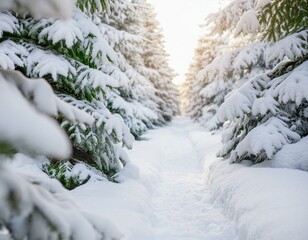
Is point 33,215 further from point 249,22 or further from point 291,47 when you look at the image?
point 249,22

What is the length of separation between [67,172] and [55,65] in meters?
2.00

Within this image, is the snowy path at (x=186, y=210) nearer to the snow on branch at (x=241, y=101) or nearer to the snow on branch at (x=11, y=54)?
the snow on branch at (x=241, y=101)

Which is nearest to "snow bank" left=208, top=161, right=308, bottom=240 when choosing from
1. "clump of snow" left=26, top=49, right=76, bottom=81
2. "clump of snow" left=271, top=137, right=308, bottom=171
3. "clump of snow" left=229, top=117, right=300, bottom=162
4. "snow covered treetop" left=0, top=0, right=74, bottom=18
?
"clump of snow" left=271, top=137, right=308, bottom=171

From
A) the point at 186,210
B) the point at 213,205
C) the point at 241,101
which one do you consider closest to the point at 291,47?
the point at 241,101

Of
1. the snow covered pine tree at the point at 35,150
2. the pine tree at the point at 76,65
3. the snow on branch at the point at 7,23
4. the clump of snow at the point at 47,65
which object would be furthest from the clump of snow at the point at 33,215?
the snow on branch at the point at 7,23

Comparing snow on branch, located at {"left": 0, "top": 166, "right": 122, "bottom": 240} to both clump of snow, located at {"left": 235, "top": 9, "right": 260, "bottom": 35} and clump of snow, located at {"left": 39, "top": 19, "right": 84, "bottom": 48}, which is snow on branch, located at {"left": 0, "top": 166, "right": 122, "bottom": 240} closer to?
clump of snow, located at {"left": 39, "top": 19, "right": 84, "bottom": 48}

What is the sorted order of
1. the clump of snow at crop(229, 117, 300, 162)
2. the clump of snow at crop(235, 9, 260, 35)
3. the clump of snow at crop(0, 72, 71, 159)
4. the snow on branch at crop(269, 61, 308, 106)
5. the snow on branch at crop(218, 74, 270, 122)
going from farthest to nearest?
the clump of snow at crop(235, 9, 260, 35) < the snow on branch at crop(218, 74, 270, 122) < the clump of snow at crop(229, 117, 300, 162) < the snow on branch at crop(269, 61, 308, 106) < the clump of snow at crop(0, 72, 71, 159)

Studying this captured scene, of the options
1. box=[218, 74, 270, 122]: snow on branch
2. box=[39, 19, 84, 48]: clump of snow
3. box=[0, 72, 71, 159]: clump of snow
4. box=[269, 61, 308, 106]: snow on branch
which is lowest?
box=[218, 74, 270, 122]: snow on branch

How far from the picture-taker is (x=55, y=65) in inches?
224

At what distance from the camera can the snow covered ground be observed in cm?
433

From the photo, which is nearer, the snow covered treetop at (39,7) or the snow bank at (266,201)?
the snow covered treetop at (39,7)

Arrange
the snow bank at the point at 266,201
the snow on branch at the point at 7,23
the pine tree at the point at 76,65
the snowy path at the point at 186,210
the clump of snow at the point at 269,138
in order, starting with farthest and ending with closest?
1. the clump of snow at the point at 269,138
2. the pine tree at the point at 76,65
3. the snow on branch at the point at 7,23
4. the snowy path at the point at 186,210
5. the snow bank at the point at 266,201

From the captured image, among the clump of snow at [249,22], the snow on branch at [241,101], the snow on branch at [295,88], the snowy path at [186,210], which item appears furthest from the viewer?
the clump of snow at [249,22]

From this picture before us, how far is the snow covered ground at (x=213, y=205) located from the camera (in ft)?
14.2
